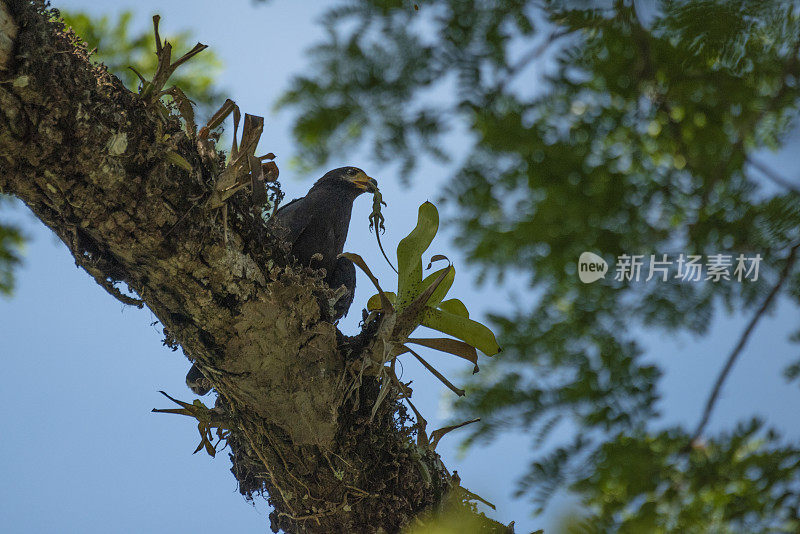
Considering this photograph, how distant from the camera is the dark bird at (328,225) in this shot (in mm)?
2588

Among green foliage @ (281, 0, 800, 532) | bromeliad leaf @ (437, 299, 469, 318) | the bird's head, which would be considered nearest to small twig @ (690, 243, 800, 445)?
green foliage @ (281, 0, 800, 532)

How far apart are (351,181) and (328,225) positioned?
32 centimetres

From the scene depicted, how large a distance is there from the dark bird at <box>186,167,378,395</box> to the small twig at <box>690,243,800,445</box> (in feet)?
4.91

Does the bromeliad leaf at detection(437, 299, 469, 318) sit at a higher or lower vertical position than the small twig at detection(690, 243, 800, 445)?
higher

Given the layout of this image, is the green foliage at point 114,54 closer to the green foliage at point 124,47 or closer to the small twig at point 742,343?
the green foliage at point 124,47

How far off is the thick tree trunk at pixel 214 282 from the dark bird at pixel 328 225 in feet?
2.49

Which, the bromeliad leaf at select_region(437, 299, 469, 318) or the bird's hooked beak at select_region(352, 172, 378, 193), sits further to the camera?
the bird's hooked beak at select_region(352, 172, 378, 193)

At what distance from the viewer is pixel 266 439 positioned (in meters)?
1.74

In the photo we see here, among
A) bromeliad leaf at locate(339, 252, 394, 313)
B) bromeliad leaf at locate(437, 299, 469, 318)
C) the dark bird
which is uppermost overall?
the dark bird

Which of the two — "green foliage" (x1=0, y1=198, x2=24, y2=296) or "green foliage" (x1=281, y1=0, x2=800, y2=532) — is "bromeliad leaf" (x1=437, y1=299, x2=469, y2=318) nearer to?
"green foliage" (x1=281, y1=0, x2=800, y2=532)

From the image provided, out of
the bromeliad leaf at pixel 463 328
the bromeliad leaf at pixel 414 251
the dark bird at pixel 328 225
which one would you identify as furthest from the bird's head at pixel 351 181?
the bromeliad leaf at pixel 463 328

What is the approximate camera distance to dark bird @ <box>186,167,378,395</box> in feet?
8.49

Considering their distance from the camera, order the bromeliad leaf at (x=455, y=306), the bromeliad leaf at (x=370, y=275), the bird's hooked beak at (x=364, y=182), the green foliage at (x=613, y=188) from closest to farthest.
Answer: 1. the green foliage at (x=613, y=188)
2. the bromeliad leaf at (x=370, y=275)
3. the bromeliad leaf at (x=455, y=306)
4. the bird's hooked beak at (x=364, y=182)

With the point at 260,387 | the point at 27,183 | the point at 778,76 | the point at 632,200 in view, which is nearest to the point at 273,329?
the point at 260,387
